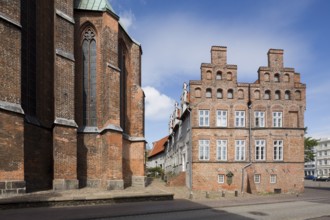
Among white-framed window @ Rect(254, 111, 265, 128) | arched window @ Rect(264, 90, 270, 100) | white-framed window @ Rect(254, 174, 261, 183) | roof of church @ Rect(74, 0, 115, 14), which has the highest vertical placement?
roof of church @ Rect(74, 0, 115, 14)

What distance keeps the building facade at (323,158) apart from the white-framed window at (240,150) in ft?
276

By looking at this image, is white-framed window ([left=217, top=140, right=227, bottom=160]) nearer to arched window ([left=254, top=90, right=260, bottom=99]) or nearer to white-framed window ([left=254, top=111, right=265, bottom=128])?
white-framed window ([left=254, top=111, right=265, bottom=128])

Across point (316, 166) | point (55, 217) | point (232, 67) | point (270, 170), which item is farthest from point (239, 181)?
point (316, 166)

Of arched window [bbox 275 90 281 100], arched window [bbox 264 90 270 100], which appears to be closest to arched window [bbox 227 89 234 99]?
arched window [bbox 264 90 270 100]

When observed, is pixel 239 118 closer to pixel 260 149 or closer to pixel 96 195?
pixel 260 149

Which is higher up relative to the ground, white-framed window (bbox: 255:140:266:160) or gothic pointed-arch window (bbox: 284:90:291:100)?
gothic pointed-arch window (bbox: 284:90:291:100)

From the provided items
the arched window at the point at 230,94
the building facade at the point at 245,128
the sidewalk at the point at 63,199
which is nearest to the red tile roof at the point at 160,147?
the building facade at the point at 245,128

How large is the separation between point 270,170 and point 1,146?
2295 centimetres

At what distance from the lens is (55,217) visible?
11.5 meters

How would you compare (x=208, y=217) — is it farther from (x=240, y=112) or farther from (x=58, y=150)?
(x=240, y=112)

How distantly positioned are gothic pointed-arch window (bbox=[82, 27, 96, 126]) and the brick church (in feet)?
0.21

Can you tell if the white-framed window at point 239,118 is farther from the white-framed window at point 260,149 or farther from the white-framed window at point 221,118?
the white-framed window at point 260,149

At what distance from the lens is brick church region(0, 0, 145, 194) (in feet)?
48.8

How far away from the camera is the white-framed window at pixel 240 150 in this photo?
98.1 ft
